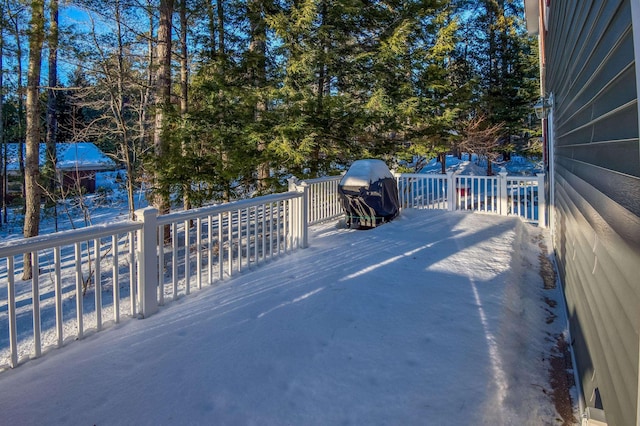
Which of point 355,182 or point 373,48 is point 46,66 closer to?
point 373,48

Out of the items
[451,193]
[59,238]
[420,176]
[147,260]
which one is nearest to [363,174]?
[420,176]

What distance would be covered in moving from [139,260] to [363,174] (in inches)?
176

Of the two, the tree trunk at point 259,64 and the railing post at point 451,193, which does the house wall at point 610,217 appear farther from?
the tree trunk at point 259,64

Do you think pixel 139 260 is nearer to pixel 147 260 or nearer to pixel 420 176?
pixel 147 260

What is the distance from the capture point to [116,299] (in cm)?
302

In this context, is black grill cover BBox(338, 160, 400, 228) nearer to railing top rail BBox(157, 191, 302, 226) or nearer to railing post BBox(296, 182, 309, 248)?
railing post BBox(296, 182, 309, 248)

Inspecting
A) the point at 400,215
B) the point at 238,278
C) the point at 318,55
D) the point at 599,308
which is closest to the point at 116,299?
the point at 238,278

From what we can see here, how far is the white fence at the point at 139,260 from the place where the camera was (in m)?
2.62

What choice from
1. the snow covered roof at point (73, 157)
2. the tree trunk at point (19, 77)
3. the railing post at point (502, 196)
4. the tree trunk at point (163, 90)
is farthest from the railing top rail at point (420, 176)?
the snow covered roof at point (73, 157)

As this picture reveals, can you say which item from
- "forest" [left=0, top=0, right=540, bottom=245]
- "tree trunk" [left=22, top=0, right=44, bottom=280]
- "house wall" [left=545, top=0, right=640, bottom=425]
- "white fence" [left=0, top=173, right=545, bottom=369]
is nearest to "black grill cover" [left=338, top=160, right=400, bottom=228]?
"white fence" [left=0, top=173, right=545, bottom=369]

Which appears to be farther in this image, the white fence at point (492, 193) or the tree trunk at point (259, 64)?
the tree trunk at point (259, 64)

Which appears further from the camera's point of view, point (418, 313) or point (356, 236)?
point (356, 236)

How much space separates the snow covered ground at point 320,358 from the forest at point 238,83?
4778mm

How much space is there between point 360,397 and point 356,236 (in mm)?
4127
